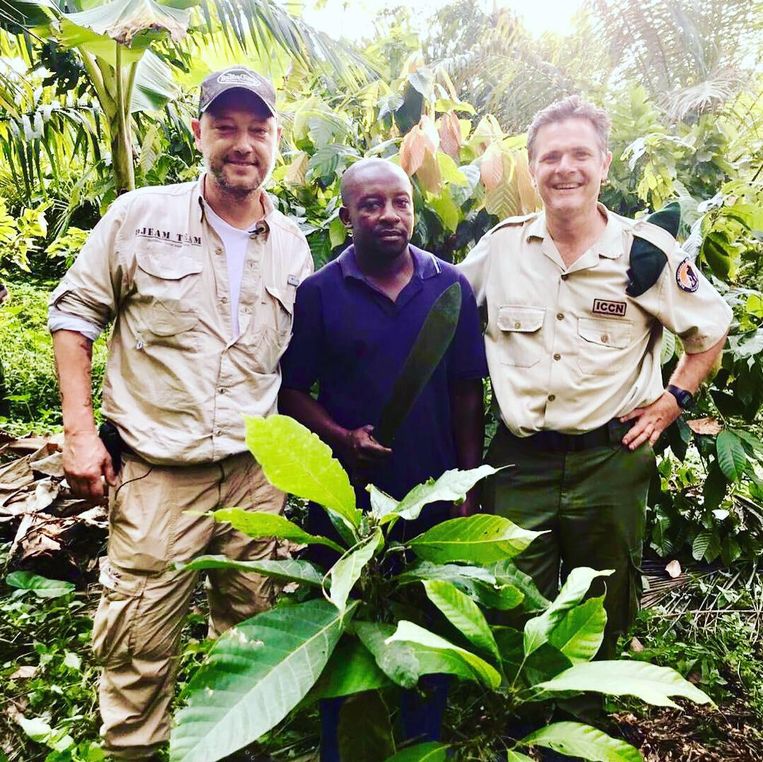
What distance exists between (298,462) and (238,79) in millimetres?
1132

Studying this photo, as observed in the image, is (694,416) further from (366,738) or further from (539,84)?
(539,84)

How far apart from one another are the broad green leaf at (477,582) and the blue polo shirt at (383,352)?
1.89 ft

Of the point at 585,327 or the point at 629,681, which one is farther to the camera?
the point at 585,327

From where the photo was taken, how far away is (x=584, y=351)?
1.78m

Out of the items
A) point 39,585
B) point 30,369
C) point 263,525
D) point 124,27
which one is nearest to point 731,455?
point 263,525

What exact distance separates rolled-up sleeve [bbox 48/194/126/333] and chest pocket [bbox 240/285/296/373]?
356mm

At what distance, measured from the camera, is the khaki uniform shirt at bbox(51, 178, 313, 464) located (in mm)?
1677

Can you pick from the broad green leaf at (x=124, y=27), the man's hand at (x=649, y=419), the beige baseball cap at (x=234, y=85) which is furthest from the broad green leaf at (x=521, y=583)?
the broad green leaf at (x=124, y=27)

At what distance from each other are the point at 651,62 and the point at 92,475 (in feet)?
26.4

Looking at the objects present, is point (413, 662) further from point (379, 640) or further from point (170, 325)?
point (170, 325)

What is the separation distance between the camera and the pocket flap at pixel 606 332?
5.87 feet

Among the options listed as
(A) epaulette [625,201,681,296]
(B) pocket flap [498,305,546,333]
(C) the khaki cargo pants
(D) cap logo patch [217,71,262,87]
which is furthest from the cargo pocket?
(A) epaulette [625,201,681,296]

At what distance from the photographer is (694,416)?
8.25 ft

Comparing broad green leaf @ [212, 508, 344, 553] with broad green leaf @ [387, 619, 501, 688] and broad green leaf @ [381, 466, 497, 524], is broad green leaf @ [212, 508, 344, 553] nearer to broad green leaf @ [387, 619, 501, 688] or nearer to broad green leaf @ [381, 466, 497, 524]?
broad green leaf @ [381, 466, 497, 524]
